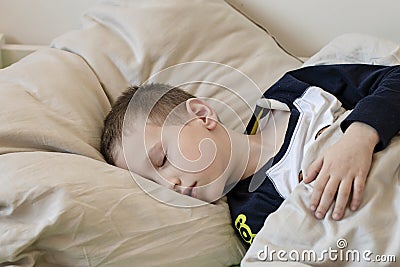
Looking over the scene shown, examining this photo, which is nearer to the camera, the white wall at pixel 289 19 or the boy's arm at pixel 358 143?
the boy's arm at pixel 358 143

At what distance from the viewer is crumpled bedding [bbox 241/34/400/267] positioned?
2.54ft

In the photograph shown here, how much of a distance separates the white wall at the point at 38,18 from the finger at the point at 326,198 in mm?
737

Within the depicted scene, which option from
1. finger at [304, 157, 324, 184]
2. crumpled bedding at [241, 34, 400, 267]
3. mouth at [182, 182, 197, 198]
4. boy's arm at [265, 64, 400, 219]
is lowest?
mouth at [182, 182, 197, 198]

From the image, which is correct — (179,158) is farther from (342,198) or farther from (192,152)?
(342,198)

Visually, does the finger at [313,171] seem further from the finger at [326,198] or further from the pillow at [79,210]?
the pillow at [79,210]

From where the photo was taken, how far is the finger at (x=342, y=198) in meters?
0.80

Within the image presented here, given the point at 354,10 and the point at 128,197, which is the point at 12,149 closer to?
the point at 128,197

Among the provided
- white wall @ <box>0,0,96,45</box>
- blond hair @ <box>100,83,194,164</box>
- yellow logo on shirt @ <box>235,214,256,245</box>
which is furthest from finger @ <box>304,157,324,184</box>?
white wall @ <box>0,0,96,45</box>

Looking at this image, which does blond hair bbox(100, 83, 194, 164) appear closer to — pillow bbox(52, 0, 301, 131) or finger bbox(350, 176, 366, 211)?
pillow bbox(52, 0, 301, 131)

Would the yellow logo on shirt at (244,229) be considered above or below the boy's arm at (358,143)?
below

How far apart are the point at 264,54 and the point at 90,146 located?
0.42 meters

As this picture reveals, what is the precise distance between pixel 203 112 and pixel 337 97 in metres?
0.21

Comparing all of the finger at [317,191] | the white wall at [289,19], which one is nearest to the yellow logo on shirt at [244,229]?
the finger at [317,191]

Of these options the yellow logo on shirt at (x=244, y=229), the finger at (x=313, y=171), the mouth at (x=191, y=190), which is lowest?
the yellow logo on shirt at (x=244, y=229)
